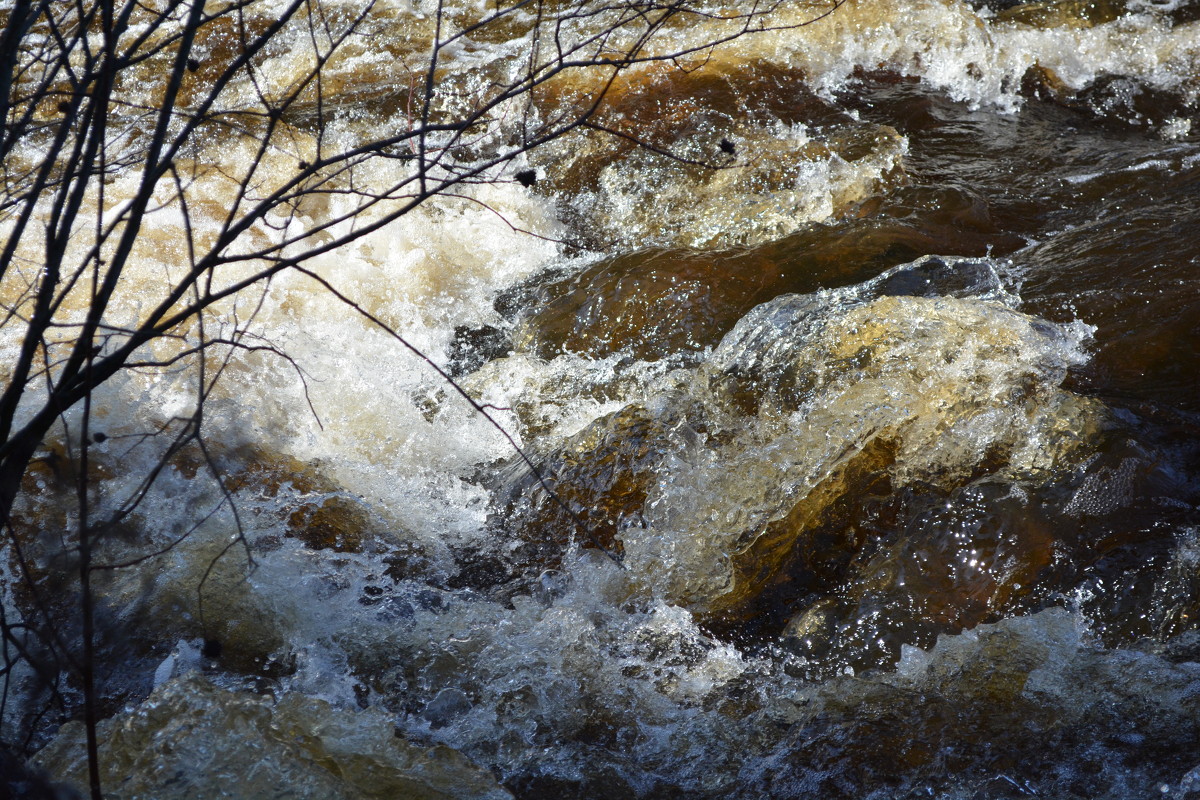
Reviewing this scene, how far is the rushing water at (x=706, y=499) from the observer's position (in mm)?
2045

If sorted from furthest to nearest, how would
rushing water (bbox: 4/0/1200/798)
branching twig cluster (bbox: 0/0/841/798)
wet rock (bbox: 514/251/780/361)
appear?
wet rock (bbox: 514/251/780/361) → rushing water (bbox: 4/0/1200/798) → branching twig cluster (bbox: 0/0/841/798)

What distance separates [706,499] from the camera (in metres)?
2.82

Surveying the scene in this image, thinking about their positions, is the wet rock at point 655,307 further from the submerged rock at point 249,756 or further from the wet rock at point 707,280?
the submerged rock at point 249,756

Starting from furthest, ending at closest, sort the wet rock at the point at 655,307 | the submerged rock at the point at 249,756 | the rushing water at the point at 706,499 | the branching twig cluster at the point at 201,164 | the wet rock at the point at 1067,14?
the wet rock at the point at 1067,14 → the wet rock at the point at 655,307 → the rushing water at the point at 706,499 → the submerged rock at the point at 249,756 → the branching twig cluster at the point at 201,164

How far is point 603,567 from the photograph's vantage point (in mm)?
2785

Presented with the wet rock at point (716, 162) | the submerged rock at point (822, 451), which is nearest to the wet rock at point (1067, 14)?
the wet rock at point (716, 162)

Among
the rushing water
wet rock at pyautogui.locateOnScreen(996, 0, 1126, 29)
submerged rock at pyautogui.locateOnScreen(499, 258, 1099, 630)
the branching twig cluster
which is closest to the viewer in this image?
the branching twig cluster

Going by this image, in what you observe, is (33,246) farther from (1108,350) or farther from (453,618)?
(1108,350)

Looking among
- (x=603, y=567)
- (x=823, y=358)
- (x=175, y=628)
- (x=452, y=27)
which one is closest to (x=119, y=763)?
(x=175, y=628)

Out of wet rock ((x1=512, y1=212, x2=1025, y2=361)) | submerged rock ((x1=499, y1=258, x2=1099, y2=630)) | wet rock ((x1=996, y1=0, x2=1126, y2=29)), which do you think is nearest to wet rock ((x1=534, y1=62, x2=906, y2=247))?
wet rock ((x1=512, y1=212, x2=1025, y2=361))

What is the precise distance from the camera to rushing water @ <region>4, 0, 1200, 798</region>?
2045mm

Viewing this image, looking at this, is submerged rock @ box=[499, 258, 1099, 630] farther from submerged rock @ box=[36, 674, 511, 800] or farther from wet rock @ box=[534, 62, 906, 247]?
wet rock @ box=[534, 62, 906, 247]

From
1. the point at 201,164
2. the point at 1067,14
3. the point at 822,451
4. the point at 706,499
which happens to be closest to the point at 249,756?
the point at 706,499

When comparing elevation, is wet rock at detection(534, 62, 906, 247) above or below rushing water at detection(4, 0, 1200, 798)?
above
